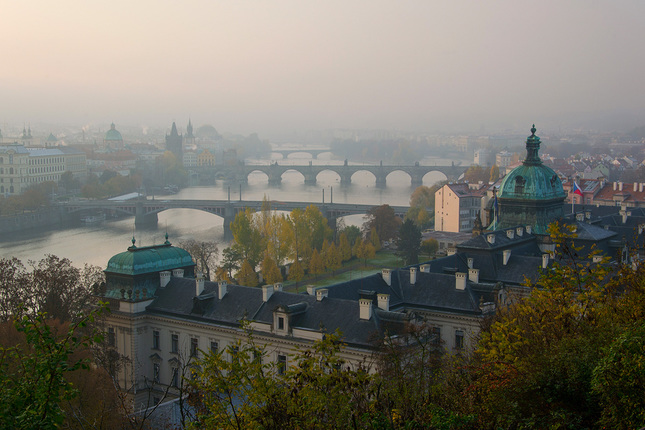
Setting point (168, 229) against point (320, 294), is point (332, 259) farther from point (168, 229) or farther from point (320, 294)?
point (168, 229)

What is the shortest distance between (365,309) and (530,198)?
1742cm

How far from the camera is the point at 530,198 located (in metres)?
37.5

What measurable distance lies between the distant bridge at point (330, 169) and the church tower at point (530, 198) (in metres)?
81.2

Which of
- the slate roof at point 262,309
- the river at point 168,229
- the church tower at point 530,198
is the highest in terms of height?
the church tower at point 530,198

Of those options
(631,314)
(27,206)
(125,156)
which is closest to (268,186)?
(125,156)

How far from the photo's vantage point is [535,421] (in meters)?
10.1

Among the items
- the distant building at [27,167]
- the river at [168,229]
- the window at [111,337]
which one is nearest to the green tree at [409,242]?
the river at [168,229]

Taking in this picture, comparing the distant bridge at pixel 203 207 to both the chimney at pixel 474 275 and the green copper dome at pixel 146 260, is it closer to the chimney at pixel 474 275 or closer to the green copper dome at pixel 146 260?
the green copper dome at pixel 146 260

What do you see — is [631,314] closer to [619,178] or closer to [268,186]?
[619,178]

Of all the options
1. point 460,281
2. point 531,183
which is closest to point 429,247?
point 531,183

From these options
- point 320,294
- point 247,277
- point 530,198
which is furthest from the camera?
point 247,277

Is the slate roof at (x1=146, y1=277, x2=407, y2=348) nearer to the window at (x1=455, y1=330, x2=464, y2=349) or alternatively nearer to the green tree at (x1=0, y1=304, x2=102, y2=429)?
the window at (x1=455, y1=330, x2=464, y2=349)

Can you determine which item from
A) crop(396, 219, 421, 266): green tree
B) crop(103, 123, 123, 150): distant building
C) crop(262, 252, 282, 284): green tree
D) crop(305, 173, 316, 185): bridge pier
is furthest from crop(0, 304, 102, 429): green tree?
crop(103, 123, 123, 150): distant building

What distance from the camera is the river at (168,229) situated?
5831cm
